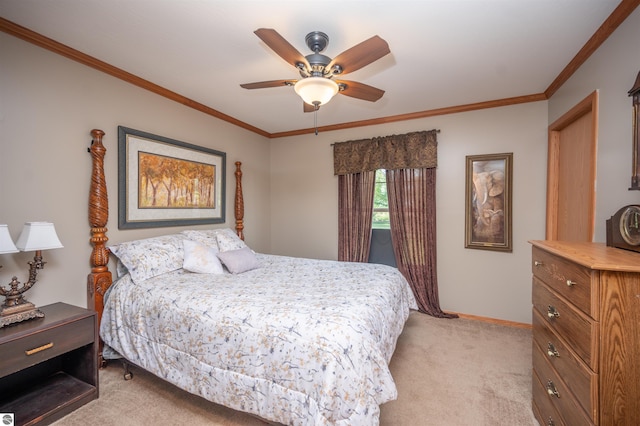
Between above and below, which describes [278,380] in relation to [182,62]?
below

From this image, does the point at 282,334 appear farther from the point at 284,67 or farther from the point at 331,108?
the point at 331,108

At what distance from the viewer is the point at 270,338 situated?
1.55 m

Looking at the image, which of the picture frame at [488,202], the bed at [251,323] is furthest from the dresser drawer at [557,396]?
the picture frame at [488,202]

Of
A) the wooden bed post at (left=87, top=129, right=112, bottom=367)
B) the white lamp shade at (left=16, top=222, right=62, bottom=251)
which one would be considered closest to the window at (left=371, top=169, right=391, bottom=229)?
the wooden bed post at (left=87, top=129, right=112, bottom=367)

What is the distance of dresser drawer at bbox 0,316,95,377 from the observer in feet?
5.15

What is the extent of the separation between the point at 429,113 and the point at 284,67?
6.67 feet

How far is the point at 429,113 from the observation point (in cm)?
355

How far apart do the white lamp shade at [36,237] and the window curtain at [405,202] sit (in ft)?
10.1

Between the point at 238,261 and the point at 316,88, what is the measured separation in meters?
1.80

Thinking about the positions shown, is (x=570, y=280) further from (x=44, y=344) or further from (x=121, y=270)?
(x=121, y=270)

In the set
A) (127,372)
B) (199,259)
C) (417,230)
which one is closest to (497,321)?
(417,230)

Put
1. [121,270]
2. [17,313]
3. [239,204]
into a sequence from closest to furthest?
1. [17,313]
2. [121,270]
3. [239,204]

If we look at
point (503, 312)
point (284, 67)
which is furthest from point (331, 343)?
point (503, 312)

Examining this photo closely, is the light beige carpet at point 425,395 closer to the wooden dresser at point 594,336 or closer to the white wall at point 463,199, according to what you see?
the wooden dresser at point 594,336
